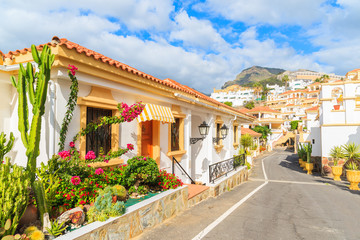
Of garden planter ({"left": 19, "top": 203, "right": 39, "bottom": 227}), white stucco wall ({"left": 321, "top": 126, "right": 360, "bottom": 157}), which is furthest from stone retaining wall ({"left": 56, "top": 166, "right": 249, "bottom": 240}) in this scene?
white stucco wall ({"left": 321, "top": 126, "right": 360, "bottom": 157})

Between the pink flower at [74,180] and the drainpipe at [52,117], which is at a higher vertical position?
the drainpipe at [52,117]

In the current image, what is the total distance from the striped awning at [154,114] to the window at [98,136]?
98 centimetres

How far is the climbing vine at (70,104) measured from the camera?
16.2ft

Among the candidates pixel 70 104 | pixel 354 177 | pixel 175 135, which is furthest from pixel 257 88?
pixel 70 104

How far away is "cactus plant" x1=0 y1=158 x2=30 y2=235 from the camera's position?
323 cm

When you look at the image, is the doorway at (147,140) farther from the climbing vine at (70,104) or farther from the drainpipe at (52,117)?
the drainpipe at (52,117)

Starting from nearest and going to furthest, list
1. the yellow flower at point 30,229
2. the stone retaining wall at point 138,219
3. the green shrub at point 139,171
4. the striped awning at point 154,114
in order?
the yellow flower at point 30,229 < the stone retaining wall at point 138,219 < the green shrub at point 139,171 < the striped awning at point 154,114

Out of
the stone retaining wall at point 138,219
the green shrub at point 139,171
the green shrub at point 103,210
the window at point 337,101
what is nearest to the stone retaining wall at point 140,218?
the stone retaining wall at point 138,219

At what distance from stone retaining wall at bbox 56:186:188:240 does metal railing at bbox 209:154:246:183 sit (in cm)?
307

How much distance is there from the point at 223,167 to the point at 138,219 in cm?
742

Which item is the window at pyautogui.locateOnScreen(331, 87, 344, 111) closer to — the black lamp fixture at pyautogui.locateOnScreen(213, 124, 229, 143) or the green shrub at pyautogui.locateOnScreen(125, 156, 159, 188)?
the black lamp fixture at pyautogui.locateOnScreen(213, 124, 229, 143)

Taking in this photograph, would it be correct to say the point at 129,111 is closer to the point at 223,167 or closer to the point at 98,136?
the point at 98,136

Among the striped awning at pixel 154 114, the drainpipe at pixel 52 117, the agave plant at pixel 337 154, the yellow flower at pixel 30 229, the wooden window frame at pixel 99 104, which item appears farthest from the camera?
the agave plant at pixel 337 154

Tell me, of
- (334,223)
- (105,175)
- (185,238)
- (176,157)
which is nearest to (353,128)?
(334,223)
